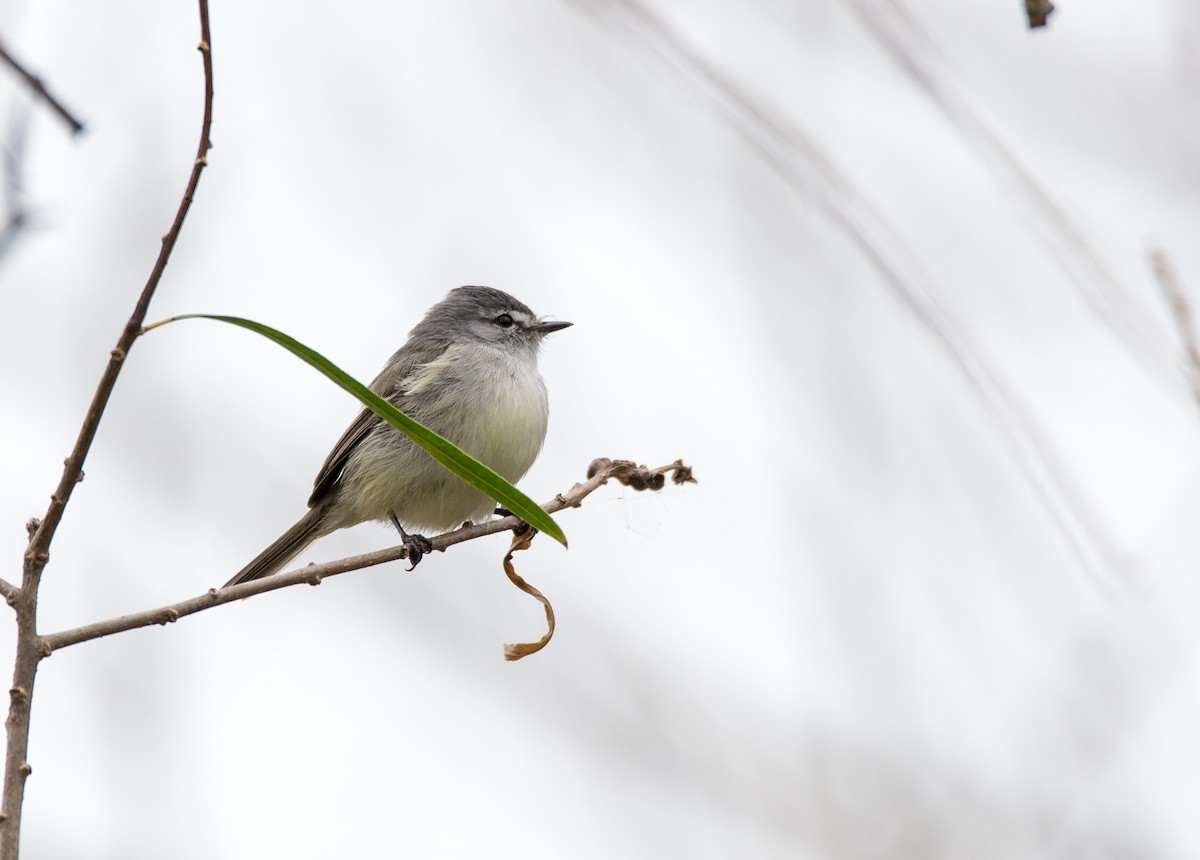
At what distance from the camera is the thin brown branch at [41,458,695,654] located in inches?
82.2

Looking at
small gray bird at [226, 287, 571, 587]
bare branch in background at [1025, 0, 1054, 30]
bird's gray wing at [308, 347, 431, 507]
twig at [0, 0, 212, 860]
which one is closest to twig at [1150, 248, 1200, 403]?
bare branch in background at [1025, 0, 1054, 30]

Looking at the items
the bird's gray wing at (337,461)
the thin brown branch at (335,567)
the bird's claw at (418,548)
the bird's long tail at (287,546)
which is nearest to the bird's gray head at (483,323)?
the bird's gray wing at (337,461)

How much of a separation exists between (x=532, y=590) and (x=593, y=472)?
1.19ft

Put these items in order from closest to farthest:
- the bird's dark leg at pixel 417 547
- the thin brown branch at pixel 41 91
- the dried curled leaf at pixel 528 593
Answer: the thin brown branch at pixel 41 91 → the dried curled leaf at pixel 528 593 → the bird's dark leg at pixel 417 547

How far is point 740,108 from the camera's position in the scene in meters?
2.53

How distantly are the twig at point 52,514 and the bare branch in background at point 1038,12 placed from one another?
1.38 metres

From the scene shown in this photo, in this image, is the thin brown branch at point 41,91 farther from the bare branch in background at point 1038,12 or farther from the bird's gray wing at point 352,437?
the bird's gray wing at point 352,437

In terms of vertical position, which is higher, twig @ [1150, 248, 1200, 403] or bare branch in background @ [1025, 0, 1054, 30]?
bare branch in background @ [1025, 0, 1054, 30]

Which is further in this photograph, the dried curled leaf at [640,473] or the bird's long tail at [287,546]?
the bird's long tail at [287,546]

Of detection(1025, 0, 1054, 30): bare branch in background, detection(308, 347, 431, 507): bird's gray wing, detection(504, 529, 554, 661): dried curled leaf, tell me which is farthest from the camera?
detection(308, 347, 431, 507): bird's gray wing

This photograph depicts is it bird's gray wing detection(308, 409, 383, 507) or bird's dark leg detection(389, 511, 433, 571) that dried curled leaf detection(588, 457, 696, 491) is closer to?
bird's dark leg detection(389, 511, 433, 571)

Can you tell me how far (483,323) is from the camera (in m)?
6.45

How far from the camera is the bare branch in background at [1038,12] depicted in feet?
5.99

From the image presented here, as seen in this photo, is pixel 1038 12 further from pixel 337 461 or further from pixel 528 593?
pixel 337 461
